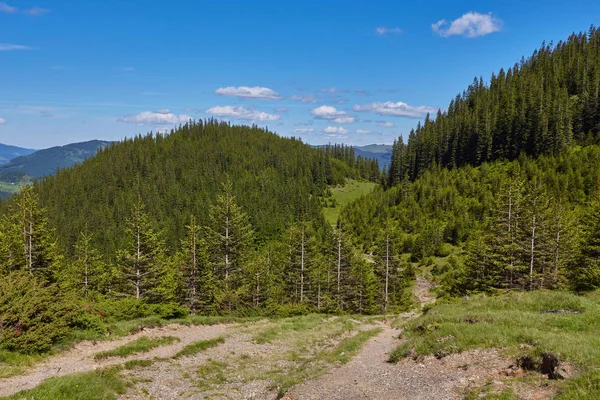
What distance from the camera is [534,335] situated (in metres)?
13.7

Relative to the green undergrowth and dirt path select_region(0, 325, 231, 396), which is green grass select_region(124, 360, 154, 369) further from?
the green undergrowth

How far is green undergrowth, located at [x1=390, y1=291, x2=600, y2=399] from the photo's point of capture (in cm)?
1023

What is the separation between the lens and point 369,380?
46.4ft

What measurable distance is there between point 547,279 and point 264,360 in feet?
126

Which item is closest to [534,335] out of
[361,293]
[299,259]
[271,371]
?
[271,371]

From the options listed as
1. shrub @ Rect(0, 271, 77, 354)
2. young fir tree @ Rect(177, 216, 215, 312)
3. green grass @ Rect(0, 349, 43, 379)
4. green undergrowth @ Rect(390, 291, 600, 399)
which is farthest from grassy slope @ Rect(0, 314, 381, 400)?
young fir tree @ Rect(177, 216, 215, 312)

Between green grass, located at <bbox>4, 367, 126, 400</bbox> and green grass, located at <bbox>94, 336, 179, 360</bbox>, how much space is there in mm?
4351

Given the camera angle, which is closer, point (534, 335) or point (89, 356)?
point (534, 335)

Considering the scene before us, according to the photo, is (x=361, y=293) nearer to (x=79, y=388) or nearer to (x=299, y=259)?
(x=299, y=259)

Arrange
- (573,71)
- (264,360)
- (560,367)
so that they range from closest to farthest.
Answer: (560,367)
(264,360)
(573,71)

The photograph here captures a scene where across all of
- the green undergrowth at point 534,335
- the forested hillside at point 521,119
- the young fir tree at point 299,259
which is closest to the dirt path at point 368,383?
the green undergrowth at point 534,335

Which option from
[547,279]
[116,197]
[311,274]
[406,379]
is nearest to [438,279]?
[547,279]

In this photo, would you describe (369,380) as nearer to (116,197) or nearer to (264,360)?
(264,360)

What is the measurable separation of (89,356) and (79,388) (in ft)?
24.1
